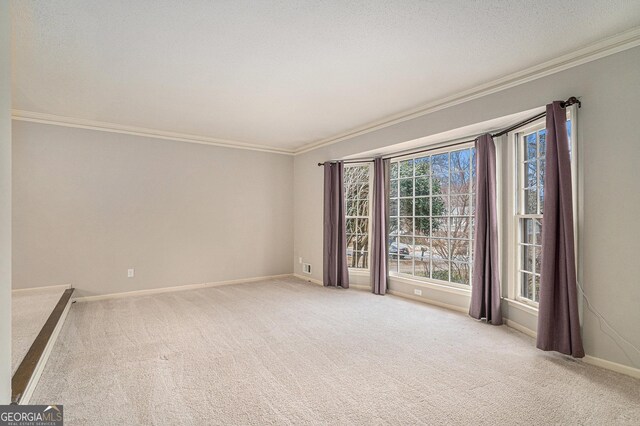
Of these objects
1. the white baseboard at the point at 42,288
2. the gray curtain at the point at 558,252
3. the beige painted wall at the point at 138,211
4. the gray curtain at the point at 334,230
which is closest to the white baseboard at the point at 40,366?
the white baseboard at the point at 42,288

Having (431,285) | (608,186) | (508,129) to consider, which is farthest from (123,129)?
(608,186)

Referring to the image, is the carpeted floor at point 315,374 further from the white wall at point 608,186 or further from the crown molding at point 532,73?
the crown molding at point 532,73

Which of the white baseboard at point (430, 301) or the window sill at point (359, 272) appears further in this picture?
the window sill at point (359, 272)

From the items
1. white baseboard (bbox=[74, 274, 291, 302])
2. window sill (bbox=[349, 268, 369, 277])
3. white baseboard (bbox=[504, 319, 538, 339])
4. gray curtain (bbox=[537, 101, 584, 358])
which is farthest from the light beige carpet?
white baseboard (bbox=[504, 319, 538, 339])

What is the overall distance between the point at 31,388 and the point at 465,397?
2978mm

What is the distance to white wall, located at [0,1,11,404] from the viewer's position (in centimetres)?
168

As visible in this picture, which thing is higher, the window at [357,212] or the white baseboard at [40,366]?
the window at [357,212]

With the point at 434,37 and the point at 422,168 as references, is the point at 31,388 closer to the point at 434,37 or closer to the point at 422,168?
the point at 434,37

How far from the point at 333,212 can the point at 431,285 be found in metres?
1.99

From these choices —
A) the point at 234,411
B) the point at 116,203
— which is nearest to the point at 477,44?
the point at 234,411

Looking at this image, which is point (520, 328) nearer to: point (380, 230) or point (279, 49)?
point (380, 230)

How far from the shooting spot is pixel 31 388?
2.21 m

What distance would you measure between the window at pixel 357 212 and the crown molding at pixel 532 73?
1.04 metres

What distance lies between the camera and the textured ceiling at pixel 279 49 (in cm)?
217
